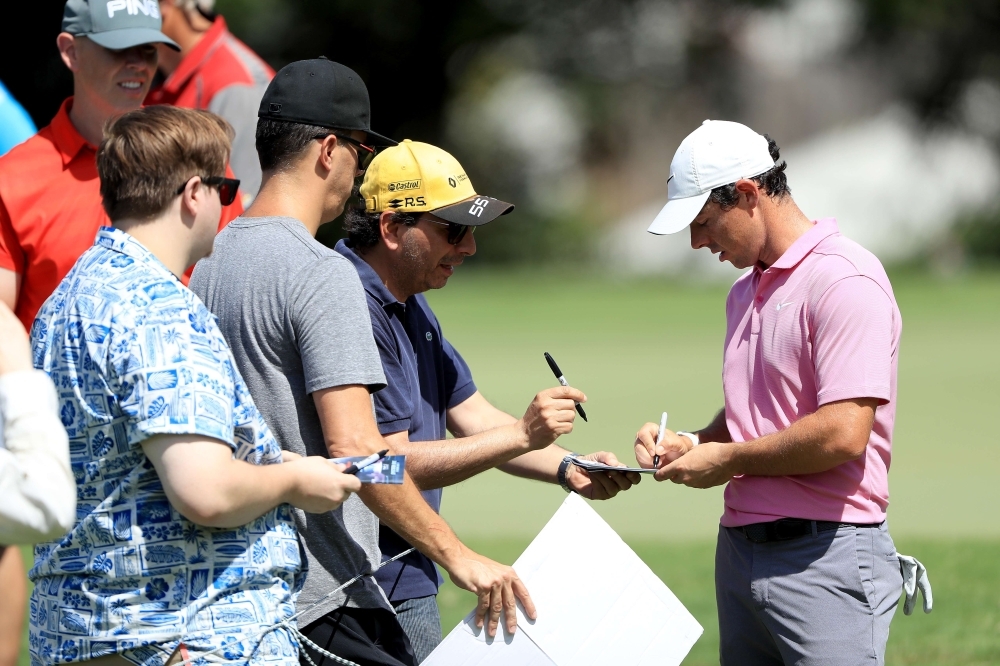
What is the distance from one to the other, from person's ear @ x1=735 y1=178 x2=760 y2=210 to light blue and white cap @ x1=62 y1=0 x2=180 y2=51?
2343 mm

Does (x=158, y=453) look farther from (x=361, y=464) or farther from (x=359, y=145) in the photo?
(x=359, y=145)

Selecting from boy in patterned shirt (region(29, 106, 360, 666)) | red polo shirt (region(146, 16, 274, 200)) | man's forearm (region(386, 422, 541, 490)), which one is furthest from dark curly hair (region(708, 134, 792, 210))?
red polo shirt (region(146, 16, 274, 200))

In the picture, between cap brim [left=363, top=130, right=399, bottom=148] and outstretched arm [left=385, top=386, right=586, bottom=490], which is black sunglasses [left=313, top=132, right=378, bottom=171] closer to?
cap brim [left=363, top=130, right=399, bottom=148]

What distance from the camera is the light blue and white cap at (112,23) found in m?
4.59

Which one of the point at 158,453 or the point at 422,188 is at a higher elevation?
the point at 422,188

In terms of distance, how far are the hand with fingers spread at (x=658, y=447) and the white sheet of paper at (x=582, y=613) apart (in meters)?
0.48

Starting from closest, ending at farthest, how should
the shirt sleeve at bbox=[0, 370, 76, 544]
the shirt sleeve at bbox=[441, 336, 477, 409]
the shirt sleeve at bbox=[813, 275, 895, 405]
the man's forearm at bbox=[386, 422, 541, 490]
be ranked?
the shirt sleeve at bbox=[0, 370, 76, 544] → the shirt sleeve at bbox=[813, 275, 895, 405] → the man's forearm at bbox=[386, 422, 541, 490] → the shirt sleeve at bbox=[441, 336, 477, 409]

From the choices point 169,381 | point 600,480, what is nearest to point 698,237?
point 600,480

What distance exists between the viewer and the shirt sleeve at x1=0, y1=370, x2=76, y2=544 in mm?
2297

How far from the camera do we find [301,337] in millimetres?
3027

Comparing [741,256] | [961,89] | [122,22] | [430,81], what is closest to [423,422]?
[741,256]

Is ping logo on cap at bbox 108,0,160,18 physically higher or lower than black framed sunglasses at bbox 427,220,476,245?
higher

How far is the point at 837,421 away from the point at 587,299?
20.7 m

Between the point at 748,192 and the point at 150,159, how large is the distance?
1.80 meters
